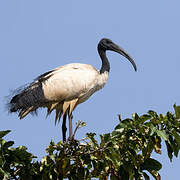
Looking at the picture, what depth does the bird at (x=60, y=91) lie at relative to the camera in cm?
796

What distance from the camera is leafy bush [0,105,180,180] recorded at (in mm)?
4965

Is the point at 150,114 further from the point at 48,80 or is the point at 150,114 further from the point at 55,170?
the point at 48,80

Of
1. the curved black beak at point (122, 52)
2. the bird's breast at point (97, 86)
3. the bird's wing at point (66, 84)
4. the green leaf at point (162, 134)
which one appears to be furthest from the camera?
the curved black beak at point (122, 52)

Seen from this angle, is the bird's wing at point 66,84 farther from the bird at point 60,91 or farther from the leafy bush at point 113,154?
the leafy bush at point 113,154

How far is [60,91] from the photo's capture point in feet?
26.7

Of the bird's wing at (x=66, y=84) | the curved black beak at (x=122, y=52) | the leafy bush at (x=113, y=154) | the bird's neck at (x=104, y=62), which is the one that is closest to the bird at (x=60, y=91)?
the bird's wing at (x=66, y=84)

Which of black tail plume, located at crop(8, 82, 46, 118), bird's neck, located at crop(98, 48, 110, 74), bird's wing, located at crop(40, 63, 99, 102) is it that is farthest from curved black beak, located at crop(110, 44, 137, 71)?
black tail plume, located at crop(8, 82, 46, 118)

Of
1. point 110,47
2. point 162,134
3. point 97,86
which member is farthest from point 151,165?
point 110,47

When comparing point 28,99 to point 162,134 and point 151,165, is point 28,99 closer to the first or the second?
point 151,165

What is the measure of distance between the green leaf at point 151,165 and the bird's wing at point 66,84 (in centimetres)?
304

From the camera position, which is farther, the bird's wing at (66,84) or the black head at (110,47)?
the black head at (110,47)

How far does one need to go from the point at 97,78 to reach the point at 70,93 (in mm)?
600

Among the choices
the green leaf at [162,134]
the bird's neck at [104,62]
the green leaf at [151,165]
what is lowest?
the green leaf at [151,165]

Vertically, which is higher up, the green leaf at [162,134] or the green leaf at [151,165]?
the green leaf at [162,134]
